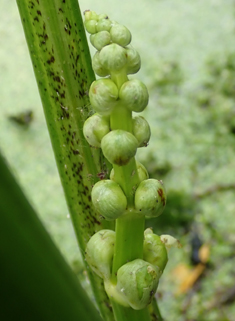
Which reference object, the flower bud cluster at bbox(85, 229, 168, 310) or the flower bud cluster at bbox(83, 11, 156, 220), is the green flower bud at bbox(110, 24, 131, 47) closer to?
the flower bud cluster at bbox(83, 11, 156, 220)

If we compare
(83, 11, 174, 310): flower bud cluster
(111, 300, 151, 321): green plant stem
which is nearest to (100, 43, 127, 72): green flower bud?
(83, 11, 174, 310): flower bud cluster

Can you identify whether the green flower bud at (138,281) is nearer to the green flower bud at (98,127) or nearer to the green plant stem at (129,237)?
the green plant stem at (129,237)

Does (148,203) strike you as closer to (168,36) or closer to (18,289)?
(18,289)

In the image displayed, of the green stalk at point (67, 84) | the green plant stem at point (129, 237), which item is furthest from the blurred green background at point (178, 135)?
Result: the green plant stem at point (129, 237)

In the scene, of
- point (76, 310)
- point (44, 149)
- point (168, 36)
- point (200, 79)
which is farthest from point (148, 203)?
point (168, 36)

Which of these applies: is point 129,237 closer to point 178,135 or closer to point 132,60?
point 132,60
